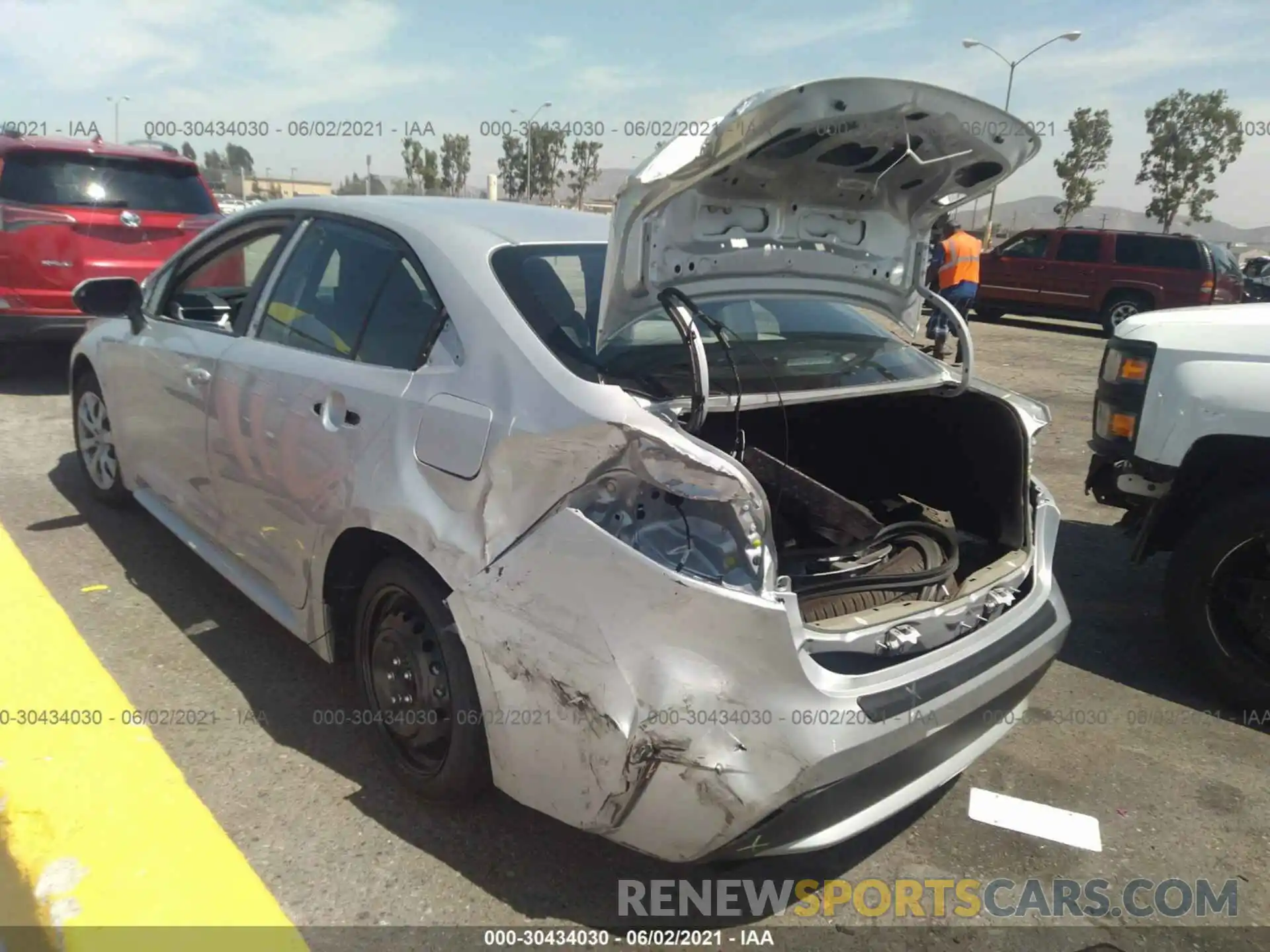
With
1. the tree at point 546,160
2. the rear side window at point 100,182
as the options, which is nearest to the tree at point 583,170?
the tree at point 546,160

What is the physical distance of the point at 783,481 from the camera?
298 cm

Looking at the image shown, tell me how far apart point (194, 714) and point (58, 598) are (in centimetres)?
127

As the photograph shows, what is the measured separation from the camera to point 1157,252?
53.8ft

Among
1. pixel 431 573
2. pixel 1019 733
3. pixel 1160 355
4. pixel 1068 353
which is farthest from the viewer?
pixel 1068 353

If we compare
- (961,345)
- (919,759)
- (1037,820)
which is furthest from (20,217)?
(1037,820)

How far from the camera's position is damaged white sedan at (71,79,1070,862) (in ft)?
6.58

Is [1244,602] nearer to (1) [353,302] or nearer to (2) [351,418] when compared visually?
(2) [351,418]

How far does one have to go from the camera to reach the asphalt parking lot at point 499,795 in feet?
8.13

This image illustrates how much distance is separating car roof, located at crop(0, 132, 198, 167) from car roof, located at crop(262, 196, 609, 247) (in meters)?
5.15

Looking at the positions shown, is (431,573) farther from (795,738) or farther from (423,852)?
(795,738)

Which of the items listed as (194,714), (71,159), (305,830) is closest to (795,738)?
(305,830)

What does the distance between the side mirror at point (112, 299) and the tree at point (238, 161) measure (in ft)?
117

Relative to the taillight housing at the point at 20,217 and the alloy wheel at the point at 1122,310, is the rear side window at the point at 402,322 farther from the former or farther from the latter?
the alloy wheel at the point at 1122,310

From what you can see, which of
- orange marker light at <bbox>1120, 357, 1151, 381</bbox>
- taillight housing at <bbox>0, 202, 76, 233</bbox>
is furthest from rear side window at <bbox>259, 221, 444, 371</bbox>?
taillight housing at <bbox>0, 202, 76, 233</bbox>
